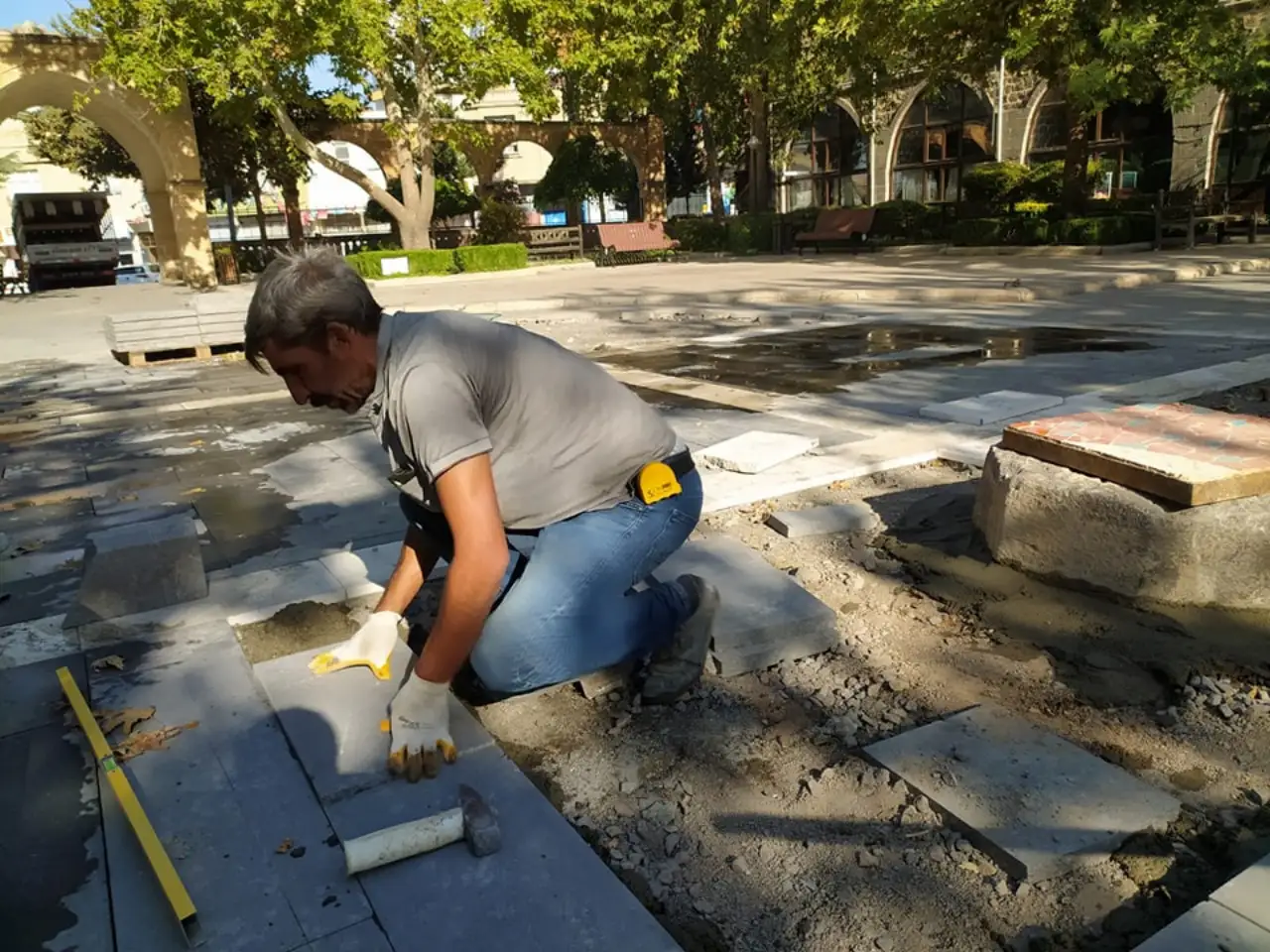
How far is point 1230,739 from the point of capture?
2.24m

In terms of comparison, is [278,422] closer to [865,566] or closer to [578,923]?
[865,566]

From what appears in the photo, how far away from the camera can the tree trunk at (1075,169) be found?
1758 cm

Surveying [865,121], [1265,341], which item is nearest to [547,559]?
[1265,341]

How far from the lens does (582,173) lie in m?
32.2

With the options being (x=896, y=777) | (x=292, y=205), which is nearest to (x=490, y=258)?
(x=292, y=205)

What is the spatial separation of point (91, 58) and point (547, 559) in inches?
878

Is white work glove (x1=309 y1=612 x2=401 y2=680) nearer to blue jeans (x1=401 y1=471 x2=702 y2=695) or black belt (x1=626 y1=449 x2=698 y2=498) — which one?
blue jeans (x1=401 y1=471 x2=702 y2=695)

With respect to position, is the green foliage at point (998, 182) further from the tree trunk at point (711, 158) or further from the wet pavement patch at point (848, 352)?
the wet pavement patch at point (848, 352)

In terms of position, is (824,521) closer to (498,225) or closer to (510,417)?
(510,417)

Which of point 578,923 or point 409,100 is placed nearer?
point 578,923

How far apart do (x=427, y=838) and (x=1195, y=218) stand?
19.8m

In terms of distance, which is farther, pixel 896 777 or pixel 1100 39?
pixel 1100 39

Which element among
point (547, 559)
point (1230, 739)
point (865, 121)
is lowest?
point (1230, 739)

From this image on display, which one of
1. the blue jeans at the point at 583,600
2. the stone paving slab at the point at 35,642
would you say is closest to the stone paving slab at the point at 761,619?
the blue jeans at the point at 583,600
